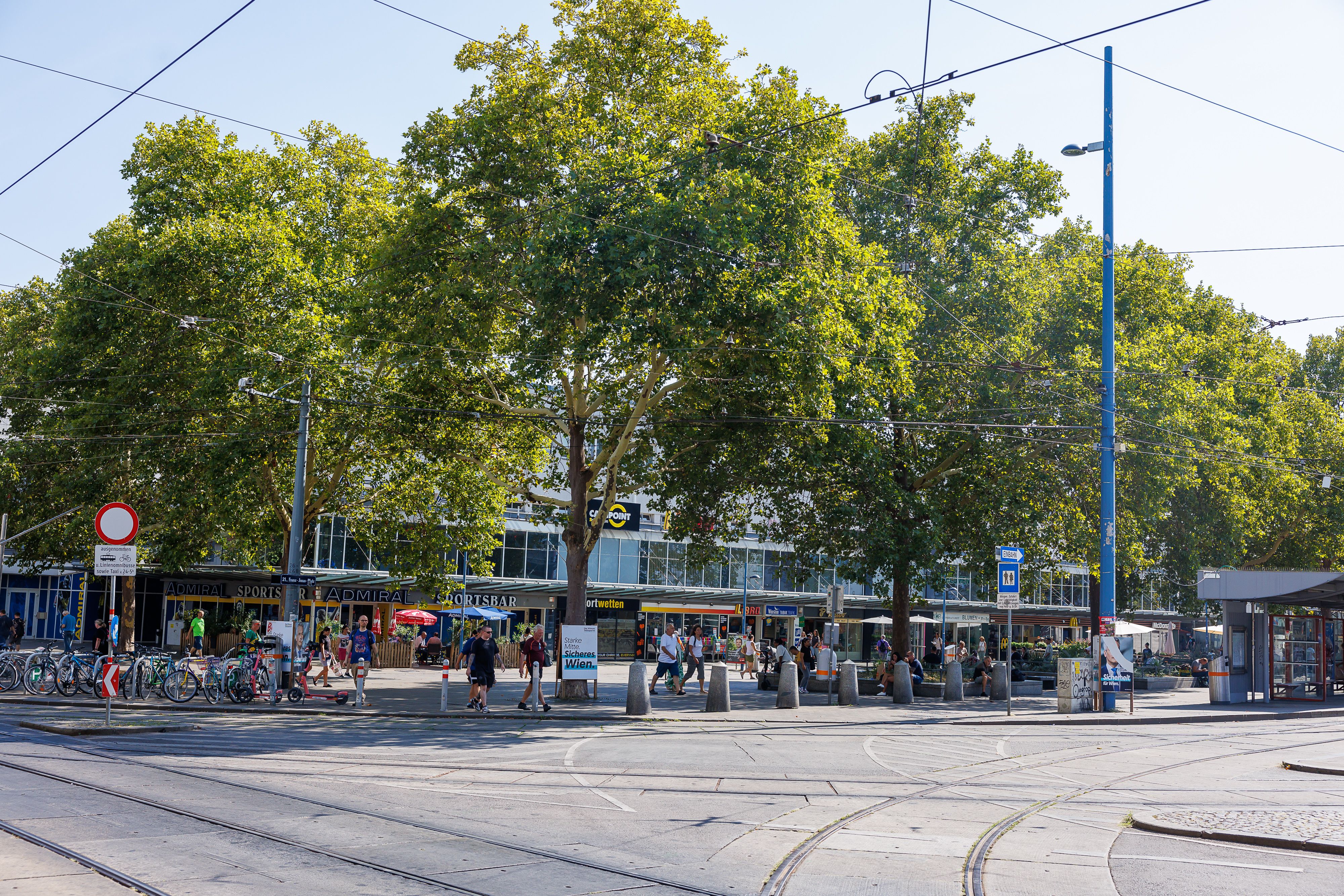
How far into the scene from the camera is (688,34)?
25000 millimetres

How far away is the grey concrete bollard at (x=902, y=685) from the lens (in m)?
28.3

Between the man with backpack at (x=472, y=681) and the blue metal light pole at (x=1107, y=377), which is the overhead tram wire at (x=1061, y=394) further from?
the man with backpack at (x=472, y=681)

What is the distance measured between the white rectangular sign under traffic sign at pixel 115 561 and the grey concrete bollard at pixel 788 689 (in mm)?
13841

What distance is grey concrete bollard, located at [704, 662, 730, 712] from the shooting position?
23578 mm

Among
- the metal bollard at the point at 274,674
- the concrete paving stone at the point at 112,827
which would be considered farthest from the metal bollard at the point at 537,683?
the concrete paving stone at the point at 112,827

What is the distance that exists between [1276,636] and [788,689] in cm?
1605

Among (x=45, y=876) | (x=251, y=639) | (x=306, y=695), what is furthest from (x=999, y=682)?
(x=45, y=876)

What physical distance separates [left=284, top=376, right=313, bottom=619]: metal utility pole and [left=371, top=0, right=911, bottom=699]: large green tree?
320 cm

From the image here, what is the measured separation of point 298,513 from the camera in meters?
26.8

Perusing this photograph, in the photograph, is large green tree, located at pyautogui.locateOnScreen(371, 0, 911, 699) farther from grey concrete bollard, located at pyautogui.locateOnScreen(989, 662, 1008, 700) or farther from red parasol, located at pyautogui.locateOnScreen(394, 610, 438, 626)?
red parasol, located at pyautogui.locateOnScreen(394, 610, 438, 626)

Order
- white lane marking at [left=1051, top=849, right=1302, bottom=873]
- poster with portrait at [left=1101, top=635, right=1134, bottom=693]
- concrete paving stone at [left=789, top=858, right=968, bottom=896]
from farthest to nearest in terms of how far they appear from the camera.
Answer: poster with portrait at [left=1101, top=635, right=1134, bottom=693] < white lane marking at [left=1051, top=849, right=1302, bottom=873] < concrete paving stone at [left=789, top=858, right=968, bottom=896]

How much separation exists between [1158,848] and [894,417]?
22822mm

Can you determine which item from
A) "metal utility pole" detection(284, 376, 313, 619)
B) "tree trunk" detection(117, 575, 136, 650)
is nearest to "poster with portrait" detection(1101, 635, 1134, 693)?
"metal utility pole" detection(284, 376, 313, 619)

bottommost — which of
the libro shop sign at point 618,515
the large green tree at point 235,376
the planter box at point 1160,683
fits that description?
the planter box at point 1160,683
